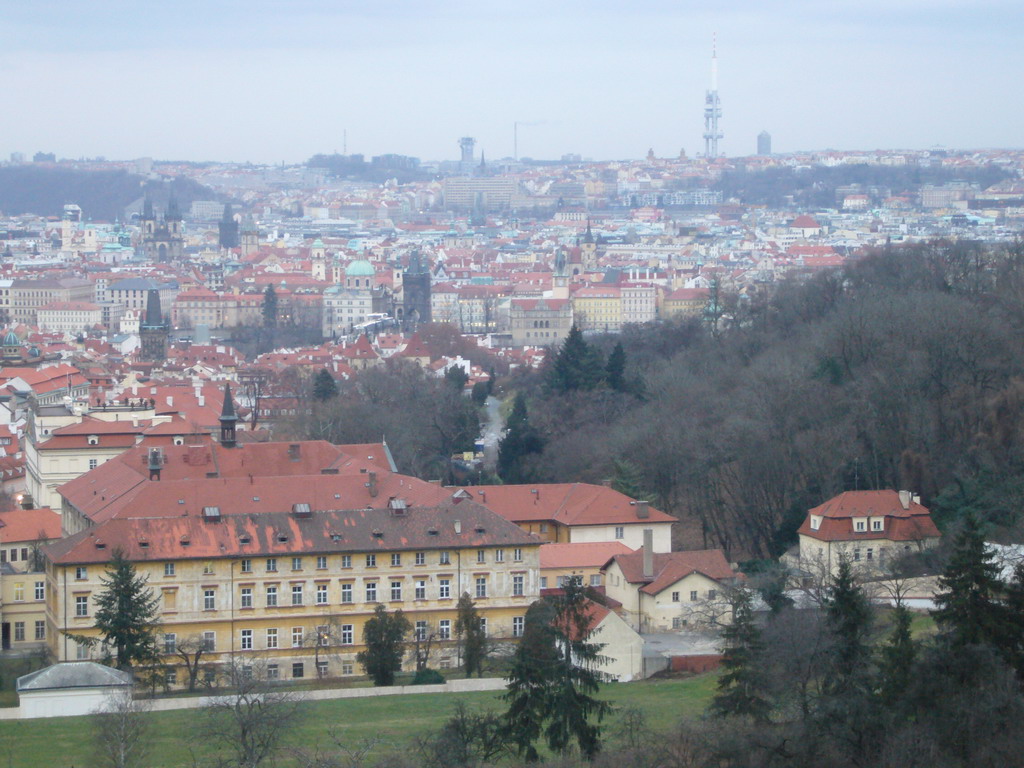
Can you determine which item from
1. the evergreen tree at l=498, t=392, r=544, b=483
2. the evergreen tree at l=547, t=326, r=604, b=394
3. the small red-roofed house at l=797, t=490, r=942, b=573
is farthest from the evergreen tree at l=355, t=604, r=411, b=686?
the evergreen tree at l=547, t=326, r=604, b=394

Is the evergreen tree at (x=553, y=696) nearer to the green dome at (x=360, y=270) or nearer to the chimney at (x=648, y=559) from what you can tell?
the chimney at (x=648, y=559)

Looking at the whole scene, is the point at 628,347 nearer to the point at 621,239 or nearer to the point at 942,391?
the point at 942,391

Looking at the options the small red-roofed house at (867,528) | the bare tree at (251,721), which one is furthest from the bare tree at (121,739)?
the small red-roofed house at (867,528)

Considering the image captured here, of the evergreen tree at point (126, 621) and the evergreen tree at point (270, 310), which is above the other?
the evergreen tree at point (126, 621)

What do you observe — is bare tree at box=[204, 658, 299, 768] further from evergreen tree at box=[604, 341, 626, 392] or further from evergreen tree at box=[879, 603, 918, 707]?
evergreen tree at box=[604, 341, 626, 392]

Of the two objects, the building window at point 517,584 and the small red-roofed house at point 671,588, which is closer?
the building window at point 517,584
